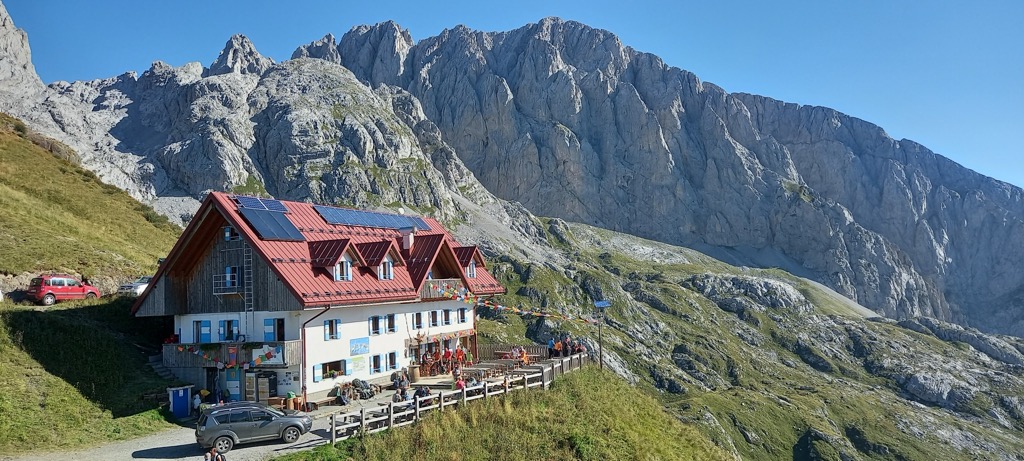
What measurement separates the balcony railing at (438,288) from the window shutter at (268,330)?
11272mm

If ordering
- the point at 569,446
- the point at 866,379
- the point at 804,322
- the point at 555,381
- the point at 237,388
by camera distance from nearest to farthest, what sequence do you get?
the point at 569,446
the point at 237,388
the point at 555,381
the point at 866,379
the point at 804,322

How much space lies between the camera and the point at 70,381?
109 feet

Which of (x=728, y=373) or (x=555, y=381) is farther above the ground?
(x=555, y=381)

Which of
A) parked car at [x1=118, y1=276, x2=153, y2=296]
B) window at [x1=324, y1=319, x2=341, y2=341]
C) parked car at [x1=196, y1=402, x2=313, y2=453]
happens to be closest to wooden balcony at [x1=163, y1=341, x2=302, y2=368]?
window at [x1=324, y1=319, x2=341, y2=341]

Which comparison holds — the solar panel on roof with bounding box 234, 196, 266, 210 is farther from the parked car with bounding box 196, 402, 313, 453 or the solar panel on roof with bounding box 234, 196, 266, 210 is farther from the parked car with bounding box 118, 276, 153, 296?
the parked car with bounding box 196, 402, 313, 453

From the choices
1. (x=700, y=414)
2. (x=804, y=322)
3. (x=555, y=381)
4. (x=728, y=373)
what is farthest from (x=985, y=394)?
(x=555, y=381)

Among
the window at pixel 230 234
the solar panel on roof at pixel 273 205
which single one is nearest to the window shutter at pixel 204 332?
the window at pixel 230 234

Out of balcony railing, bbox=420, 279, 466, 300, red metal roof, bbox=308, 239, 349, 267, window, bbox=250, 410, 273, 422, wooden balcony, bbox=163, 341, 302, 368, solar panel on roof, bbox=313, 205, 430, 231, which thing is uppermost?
solar panel on roof, bbox=313, 205, 430, 231

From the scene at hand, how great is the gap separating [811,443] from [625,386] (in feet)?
291

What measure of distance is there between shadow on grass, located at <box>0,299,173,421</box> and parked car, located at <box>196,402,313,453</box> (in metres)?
7.24

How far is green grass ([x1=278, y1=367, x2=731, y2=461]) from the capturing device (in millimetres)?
29156

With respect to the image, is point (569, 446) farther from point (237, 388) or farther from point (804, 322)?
point (804, 322)

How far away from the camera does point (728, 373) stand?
508ft

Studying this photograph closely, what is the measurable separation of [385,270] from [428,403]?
12.4 meters
